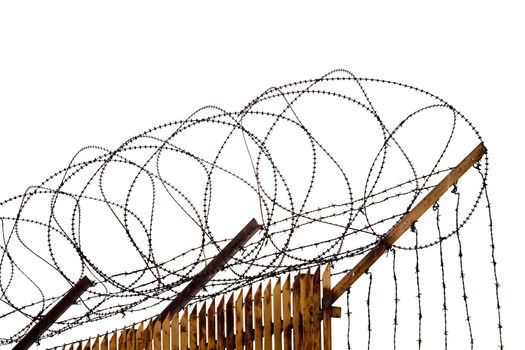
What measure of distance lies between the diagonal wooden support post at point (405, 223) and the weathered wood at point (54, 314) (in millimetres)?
3307

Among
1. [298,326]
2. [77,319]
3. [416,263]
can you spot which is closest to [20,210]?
[77,319]

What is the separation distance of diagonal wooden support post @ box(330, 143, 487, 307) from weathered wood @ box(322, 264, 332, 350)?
21mm

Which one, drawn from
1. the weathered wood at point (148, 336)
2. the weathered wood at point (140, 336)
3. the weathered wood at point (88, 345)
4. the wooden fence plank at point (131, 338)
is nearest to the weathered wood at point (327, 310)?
the weathered wood at point (148, 336)

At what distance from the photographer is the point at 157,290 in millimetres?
13836

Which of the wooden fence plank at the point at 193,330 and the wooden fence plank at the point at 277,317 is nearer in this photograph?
the wooden fence plank at the point at 277,317

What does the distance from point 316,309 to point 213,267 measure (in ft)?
6.53

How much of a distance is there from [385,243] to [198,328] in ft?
7.23

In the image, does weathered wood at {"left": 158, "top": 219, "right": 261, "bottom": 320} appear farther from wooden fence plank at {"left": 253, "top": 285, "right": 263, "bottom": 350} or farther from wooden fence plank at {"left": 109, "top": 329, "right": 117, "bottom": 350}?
wooden fence plank at {"left": 253, "top": 285, "right": 263, "bottom": 350}

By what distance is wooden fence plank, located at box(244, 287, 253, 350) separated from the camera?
13039mm

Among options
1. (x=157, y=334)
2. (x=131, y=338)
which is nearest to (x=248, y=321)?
(x=157, y=334)

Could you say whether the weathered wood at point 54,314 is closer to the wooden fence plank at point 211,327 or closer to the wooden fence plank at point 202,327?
the wooden fence plank at point 202,327

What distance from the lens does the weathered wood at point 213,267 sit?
46.5ft

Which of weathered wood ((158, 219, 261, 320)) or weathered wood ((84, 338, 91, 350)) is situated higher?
weathered wood ((158, 219, 261, 320))

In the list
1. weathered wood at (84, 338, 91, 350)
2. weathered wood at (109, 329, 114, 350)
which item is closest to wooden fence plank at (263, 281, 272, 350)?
weathered wood at (109, 329, 114, 350)
